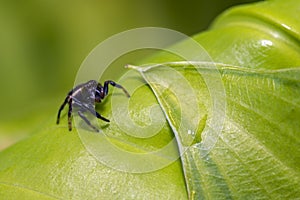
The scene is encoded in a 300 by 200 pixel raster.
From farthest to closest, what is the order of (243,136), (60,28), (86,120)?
(60,28) → (86,120) → (243,136)

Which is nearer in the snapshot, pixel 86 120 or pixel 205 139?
pixel 205 139

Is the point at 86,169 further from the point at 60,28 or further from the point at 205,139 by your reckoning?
the point at 60,28

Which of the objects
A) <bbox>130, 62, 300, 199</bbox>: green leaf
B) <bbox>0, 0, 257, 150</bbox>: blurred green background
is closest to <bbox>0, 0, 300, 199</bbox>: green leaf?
<bbox>130, 62, 300, 199</bbox>: green leaf

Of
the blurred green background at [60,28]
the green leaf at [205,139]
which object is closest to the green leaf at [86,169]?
the green leaf at [205,139]

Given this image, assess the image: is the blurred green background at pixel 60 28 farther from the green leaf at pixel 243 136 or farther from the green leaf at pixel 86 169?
the green leaf at pixel 243 136

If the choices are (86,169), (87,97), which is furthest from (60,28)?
(86,169)

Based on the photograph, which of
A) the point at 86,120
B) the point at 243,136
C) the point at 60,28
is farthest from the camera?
the point at 60,28

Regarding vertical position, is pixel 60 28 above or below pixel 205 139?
below
